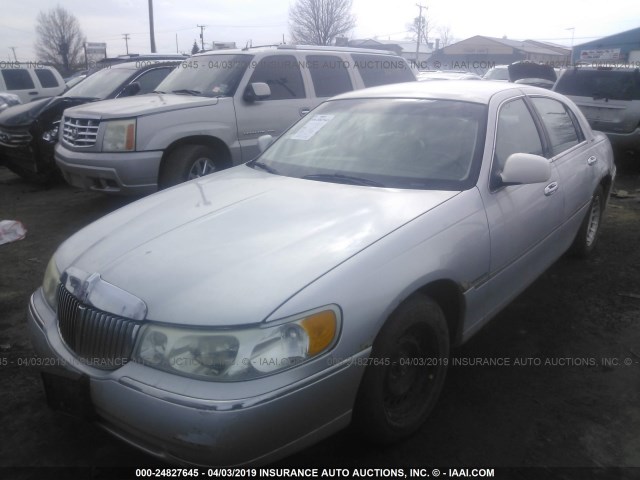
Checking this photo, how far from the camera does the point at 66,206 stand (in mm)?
6969

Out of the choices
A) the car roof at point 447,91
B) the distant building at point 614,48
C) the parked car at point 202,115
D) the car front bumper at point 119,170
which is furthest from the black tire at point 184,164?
the distant building at point 614,48

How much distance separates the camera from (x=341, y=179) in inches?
122

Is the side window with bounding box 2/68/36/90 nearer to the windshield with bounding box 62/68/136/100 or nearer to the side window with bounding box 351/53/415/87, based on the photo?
the windshield with bounding box 62/68/136/100

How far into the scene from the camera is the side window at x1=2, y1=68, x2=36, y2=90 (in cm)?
1392

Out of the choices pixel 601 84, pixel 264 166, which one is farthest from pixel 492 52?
pixel 264 166

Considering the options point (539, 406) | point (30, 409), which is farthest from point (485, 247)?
point (30, 409)

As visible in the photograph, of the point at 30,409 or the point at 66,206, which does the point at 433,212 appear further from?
the point at 66,206

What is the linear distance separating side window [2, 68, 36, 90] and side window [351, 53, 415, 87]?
1068 centimetres

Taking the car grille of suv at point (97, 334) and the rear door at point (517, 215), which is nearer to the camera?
the car grille of suv at point (97, 334)

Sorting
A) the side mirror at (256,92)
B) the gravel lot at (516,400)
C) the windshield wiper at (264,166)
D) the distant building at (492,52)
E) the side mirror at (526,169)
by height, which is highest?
the distant building at (492,52)

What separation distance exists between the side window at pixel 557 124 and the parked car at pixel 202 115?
321cm

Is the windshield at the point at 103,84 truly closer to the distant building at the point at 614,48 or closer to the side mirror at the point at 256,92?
the side mirror at the point at 256,92

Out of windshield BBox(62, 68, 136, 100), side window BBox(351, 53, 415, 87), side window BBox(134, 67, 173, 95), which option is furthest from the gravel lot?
side window BBox(134, 67, 173, 95)

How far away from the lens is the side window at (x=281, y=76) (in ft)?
21.4
